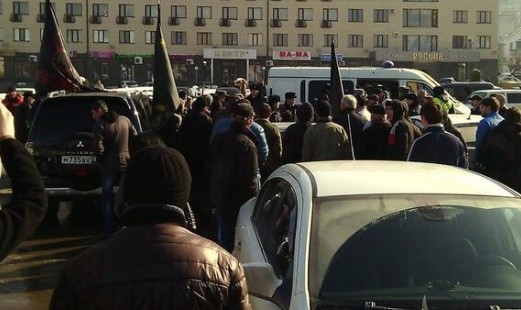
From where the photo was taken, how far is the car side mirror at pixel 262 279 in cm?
394

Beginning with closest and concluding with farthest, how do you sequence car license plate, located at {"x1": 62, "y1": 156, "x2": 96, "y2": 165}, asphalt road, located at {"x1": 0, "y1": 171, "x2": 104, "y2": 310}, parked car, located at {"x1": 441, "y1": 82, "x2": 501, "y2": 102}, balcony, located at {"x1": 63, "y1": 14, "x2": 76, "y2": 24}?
asphalt road, located at {"x1": 0, "y1": 171, "x2": 104, "y2": 310} → car license plate, located at {"x1": 62, "y1": 156, "x2": 96, "y2": 165} → parked car, located at {"x1": 441, "y1": 82, "x2": 501, "y2": 102} → balcony, located at {"x1": 63, "y1": 14, "x2": 76, "y2": 24}

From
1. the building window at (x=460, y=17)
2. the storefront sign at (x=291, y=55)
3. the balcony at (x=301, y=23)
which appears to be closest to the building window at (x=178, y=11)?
the storefront sign at (x=291, y=55)

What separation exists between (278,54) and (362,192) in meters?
72.9

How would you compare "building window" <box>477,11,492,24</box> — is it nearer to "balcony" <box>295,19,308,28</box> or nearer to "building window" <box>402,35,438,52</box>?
"building window" <box>402,35,438,52</box>

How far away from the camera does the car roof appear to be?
13.9 feet

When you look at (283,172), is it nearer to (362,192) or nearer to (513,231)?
(362,192)

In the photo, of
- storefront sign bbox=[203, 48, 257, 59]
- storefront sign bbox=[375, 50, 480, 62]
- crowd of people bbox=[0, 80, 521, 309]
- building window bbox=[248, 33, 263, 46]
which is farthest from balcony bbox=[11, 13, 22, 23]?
crowd of people bbox=[0, 80, 521, 309]

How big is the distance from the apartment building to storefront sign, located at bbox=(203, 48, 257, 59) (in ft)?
0.33

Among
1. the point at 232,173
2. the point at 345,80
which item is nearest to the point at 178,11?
the point at 345,80

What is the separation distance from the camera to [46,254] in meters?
8.95

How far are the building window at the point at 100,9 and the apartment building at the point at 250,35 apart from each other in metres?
0.10

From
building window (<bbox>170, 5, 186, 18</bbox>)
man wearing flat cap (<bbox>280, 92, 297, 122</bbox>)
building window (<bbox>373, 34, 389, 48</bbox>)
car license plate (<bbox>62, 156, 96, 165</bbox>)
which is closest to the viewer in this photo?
car license plate (<bbox>62, 156, 96, 165</bbox>)

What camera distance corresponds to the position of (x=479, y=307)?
3.50 metres

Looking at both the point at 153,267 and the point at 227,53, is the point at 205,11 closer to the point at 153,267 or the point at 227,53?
the point at 227,53
